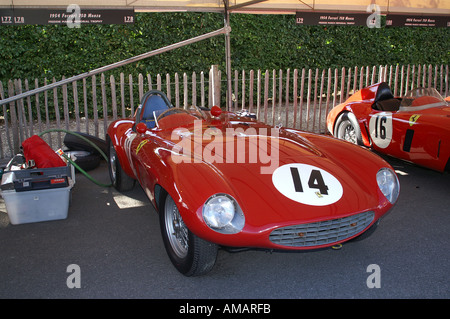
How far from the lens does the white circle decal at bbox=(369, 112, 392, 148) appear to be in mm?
5039

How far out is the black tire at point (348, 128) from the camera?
5.75 metres

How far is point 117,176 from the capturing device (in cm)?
463

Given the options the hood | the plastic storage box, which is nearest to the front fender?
the plastic storage box

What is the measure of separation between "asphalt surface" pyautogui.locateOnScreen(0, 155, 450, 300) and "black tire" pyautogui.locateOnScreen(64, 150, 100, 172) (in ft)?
5.14

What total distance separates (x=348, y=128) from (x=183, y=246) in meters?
3.95

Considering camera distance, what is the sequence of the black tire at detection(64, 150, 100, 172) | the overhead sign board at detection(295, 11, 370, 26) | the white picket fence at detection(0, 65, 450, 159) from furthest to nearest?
the overhead sign board at detection(295, 11, 370, 26), the white picket fence at detection(0, 65, 450, 159), the black tire at detection(64, 150, 100, 172)

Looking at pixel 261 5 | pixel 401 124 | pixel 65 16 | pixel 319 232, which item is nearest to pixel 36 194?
pixel 319 232

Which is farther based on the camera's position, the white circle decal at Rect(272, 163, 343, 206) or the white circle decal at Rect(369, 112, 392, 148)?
the white circle decal at Rect(369, 112, 392, 148)

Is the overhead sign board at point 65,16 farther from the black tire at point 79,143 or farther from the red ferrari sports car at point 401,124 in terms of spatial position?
the red ferrari sports car at point 401,124

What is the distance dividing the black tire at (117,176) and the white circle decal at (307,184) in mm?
2262

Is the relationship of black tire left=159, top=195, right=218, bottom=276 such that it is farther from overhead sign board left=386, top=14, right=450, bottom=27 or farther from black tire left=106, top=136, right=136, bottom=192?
overhead sign board left=386, top=14, right=450, bottom=27

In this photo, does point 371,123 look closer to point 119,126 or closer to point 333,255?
point 333,255

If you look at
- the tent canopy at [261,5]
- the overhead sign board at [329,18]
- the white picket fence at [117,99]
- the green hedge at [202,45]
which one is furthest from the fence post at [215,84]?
the green hedge at [202,45]
